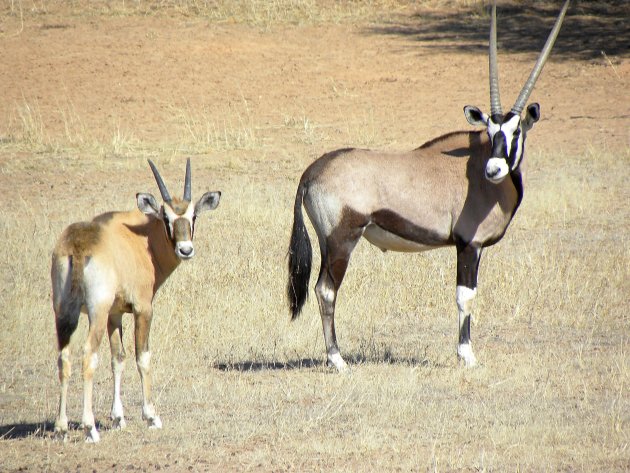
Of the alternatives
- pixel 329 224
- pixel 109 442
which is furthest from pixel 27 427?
pixel 329 224

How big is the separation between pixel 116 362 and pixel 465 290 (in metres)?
3.18

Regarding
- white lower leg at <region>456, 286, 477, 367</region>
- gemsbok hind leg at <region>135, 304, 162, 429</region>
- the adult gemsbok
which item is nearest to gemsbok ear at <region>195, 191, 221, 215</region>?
gemsbok hind leg at <region>135, 304, 162, 429</region>

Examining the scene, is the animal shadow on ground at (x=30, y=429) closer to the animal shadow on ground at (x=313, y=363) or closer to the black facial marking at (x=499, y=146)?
the animal shadow on ground at (x=313, y=363)

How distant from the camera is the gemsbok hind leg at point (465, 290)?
9.33 m

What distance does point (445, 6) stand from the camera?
97.6 feet

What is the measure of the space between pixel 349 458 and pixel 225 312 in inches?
157

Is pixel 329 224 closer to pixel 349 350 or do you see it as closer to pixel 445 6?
pixel 349 350

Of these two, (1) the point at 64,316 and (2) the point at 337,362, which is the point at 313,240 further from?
(1) the point at 64,316

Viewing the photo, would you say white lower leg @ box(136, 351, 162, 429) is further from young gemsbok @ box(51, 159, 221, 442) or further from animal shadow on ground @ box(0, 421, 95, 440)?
animal shadow on ground @ box(0, 421, 95, 440)

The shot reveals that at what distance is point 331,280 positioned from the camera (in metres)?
9.32

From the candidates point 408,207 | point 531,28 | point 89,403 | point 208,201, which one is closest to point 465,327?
point 408,207

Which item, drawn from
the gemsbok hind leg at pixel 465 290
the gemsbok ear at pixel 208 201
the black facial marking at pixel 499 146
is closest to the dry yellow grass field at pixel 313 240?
the gemsbok hind leg at pixel 465 290

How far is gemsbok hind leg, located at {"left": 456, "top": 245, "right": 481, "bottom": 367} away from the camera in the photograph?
9.33 m

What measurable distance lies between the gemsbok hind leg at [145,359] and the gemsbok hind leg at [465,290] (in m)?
2.91
